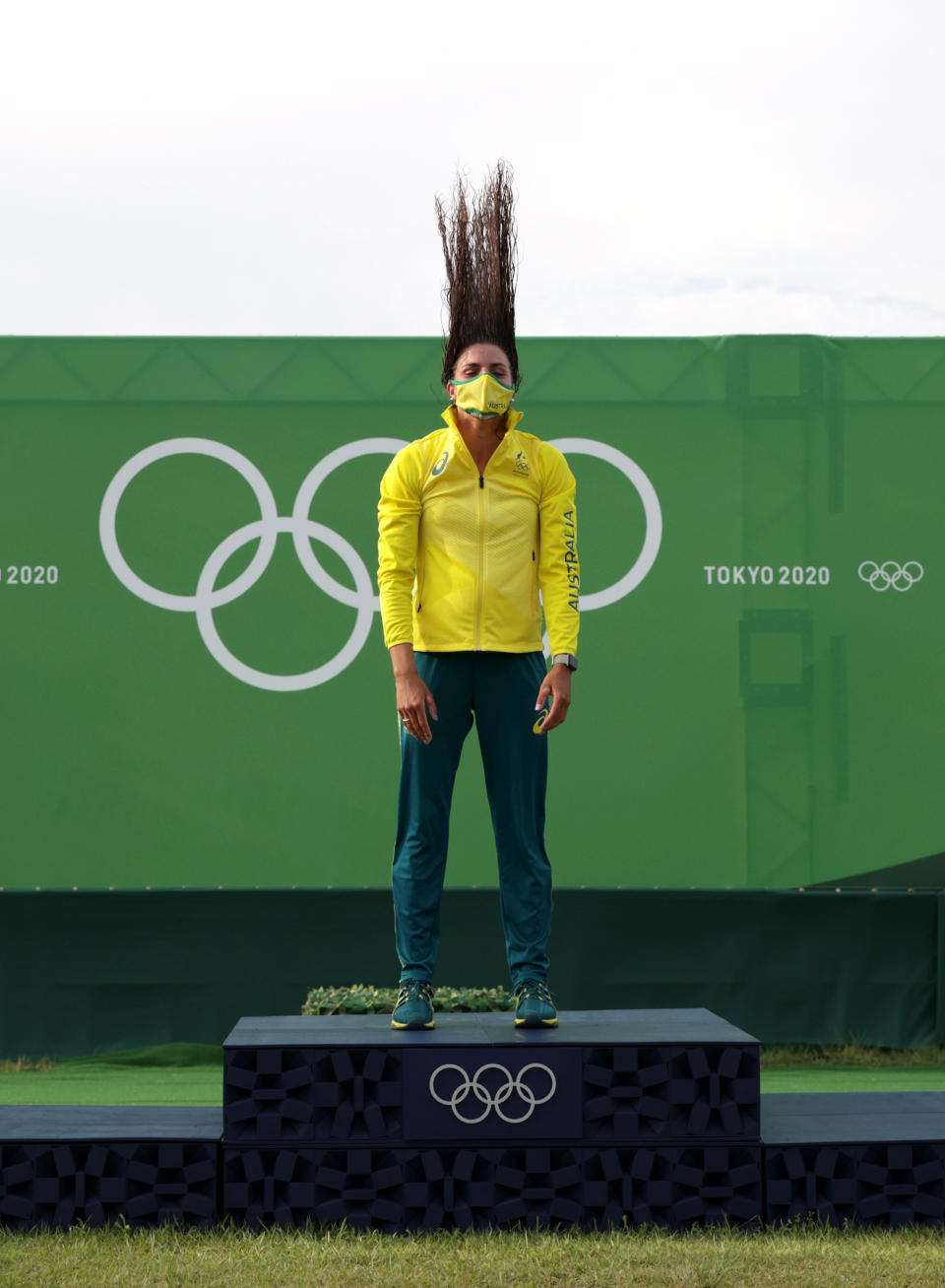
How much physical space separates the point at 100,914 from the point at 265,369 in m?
2.27

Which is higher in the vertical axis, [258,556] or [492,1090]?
[258,556]

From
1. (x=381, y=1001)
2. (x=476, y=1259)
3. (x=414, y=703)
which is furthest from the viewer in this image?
(x=381, y=1001)

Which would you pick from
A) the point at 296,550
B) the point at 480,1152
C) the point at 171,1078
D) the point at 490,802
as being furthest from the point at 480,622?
the point at 171,1078

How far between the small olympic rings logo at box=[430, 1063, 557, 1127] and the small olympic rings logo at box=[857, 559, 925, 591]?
3126 mm

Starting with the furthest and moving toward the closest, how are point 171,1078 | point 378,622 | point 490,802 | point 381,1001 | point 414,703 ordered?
point 378,622, point 171,1078, point 381,1001, point 490,802, point 414,703

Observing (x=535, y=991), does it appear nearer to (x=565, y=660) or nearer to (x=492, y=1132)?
(x=492, y=1132)

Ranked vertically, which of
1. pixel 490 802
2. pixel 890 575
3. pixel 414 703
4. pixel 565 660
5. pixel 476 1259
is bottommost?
pixel 476 1259

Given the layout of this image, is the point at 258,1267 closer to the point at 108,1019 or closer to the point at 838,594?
the point at 108,1019

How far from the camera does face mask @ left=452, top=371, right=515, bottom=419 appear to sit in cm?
307

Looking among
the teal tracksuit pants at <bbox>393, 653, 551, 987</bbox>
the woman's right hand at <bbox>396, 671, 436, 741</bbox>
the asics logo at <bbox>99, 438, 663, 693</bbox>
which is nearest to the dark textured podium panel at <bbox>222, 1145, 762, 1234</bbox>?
the teal tracksuit pants at <bbox>393, 653, 551, 987</bbox>

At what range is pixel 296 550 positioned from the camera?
5.29 metres

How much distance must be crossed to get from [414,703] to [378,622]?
7.56ft

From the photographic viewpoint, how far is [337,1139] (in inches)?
109

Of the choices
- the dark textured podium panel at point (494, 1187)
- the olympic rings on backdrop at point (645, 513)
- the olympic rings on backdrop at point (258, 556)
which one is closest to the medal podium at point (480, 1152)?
the dark textured podium panel at point (494, 1187)
